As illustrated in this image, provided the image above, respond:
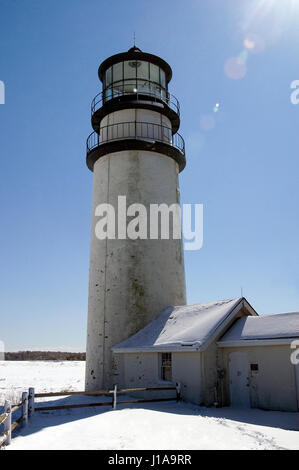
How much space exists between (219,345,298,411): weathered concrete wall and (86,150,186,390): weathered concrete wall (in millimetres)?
6686

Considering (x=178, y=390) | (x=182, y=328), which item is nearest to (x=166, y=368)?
(x=182, y=328)

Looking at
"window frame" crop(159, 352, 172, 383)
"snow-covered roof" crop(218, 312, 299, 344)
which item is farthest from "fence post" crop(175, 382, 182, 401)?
"snow-covered roof" crop(218, 312, 299, 344)

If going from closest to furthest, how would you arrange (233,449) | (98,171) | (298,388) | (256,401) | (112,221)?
(233,449)
(298,388)
(256,401)
(112,221)
(98,171)

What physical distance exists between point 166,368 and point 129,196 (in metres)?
9.16

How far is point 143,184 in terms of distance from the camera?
69.4ft

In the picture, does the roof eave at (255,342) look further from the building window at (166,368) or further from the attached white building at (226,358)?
the building window at (166,368)

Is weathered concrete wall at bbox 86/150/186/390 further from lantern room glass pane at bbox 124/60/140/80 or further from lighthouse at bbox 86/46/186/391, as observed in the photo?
lantern room glass pane at bbox 124/60/140/80

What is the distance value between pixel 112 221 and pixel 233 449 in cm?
1449

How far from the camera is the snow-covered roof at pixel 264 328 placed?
43.7 feet

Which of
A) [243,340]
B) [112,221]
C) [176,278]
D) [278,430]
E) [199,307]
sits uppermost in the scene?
[112,221]

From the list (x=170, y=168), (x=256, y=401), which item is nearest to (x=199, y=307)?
(x=256, y=401)

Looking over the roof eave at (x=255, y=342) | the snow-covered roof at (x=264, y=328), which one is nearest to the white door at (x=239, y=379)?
the roof eave at (x=255, y=342)

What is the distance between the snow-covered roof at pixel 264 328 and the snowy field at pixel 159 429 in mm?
2447

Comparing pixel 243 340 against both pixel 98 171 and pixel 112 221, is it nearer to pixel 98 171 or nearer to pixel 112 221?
pixel 112 221
